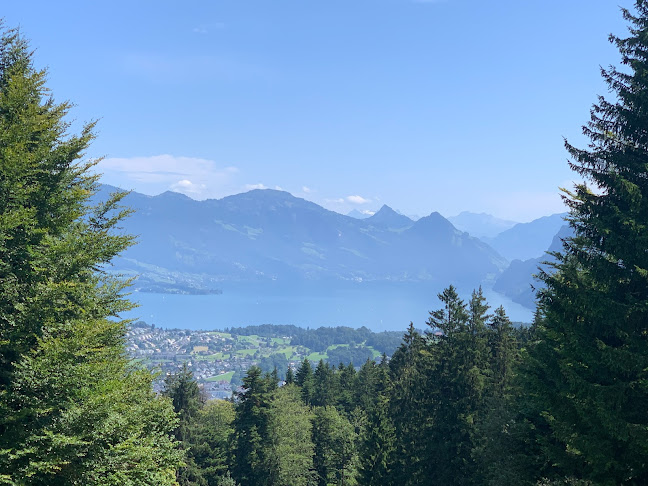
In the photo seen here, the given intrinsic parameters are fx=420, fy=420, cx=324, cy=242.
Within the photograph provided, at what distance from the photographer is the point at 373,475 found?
2697 cm

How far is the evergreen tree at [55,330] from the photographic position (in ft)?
30.4

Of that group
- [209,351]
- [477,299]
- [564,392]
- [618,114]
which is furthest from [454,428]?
[209,351]

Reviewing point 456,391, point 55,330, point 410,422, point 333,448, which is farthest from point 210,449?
point 55,330

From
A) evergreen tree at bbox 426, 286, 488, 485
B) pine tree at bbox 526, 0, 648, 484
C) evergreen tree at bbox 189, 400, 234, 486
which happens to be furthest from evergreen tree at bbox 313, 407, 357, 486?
pine tree at bbox 526, 0, 648, 484

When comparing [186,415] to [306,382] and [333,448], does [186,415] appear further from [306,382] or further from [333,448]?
[306,382]

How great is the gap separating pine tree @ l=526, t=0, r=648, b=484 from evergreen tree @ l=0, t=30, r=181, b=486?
10.7 metres

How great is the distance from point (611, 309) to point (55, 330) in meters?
12.9

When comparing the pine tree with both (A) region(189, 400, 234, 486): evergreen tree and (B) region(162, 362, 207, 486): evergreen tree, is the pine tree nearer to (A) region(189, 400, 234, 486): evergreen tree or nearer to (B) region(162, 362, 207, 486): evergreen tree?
(A) region(189, 400, 234, 486): evergreen tree

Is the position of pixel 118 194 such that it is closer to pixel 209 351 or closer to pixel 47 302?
pixel 47 302

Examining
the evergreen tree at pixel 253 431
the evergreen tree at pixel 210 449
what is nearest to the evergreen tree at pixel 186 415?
the evergreen tree at pixel 210 449

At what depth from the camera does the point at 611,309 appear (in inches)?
362

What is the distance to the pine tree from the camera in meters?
8.84

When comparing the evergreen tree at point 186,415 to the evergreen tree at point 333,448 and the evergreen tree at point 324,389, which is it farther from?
the evergreen tree at point 324,389

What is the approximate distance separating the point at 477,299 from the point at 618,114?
49.8 ft
